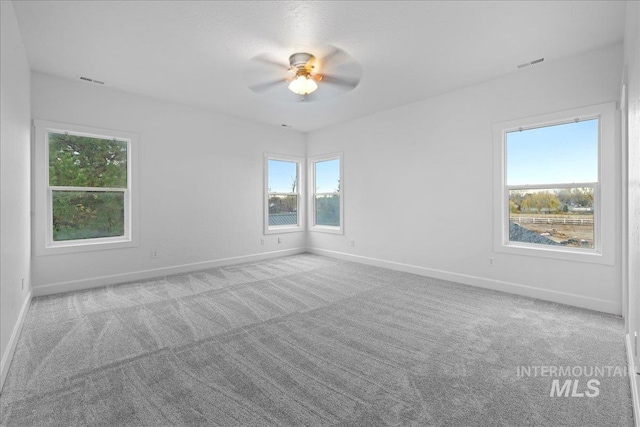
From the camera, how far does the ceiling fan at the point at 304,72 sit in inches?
129

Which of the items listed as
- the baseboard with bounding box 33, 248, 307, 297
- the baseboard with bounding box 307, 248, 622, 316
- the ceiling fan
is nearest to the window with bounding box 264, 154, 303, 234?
the baseboard with bounding box 33, 248, 307, 297

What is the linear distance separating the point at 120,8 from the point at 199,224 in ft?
10.5

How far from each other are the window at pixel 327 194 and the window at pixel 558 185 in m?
2.89

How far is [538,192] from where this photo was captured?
3.61 meters

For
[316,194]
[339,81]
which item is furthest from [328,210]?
[339,81]

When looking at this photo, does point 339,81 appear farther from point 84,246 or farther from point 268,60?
point 84,246

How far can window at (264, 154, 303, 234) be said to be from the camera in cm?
606

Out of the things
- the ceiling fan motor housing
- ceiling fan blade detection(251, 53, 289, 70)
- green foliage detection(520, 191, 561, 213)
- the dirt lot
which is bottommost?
the dirt lot

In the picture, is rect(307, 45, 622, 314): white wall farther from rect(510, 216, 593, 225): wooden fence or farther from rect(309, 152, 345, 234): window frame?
rect(510, 216, 593, 225): wooden fence

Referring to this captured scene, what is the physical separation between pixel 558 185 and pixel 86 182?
5.89 metres

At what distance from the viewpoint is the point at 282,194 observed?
6375mm

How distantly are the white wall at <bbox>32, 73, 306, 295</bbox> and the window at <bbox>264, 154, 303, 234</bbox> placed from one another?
0.62ft

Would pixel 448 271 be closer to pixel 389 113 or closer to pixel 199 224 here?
pixel 389 113

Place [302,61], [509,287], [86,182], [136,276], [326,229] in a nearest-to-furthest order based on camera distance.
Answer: [302,61] → [509,287] → [86,182] → [136,276] → [326,229]
